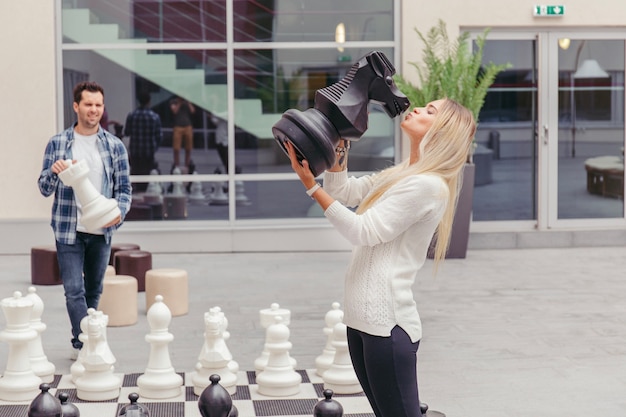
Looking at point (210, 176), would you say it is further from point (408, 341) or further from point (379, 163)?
point (408, 341)

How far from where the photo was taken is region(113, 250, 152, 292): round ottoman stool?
26.7 feet

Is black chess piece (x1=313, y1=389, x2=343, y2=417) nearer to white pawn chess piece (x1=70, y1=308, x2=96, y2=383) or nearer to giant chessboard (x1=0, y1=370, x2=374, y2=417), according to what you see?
giant chessboard (x1=0, y1=370, x2=374, y2=417)

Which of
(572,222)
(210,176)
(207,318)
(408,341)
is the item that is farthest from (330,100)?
(572,222)

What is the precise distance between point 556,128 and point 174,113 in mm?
3760

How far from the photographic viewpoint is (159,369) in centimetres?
485

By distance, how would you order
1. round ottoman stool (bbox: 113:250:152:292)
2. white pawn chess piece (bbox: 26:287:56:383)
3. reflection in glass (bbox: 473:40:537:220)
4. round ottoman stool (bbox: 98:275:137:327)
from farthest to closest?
reflection in glass (bbox: 473:40:537:220)
round ottoman stool (bbox: 113:250:152:292)
round ottoman stool (bbox: 98:275:137:327)
white pawn chess piece (bbox: 26:287:56:383)

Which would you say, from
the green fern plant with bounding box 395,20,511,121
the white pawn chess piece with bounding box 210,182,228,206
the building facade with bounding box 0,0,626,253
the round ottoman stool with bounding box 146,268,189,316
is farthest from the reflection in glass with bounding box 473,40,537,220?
the round ottoman stool with bounding box 146,268,189,316

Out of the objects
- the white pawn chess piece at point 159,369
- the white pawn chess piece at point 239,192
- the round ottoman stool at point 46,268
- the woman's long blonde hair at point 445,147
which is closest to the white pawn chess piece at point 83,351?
the white pawn chess piece at point 159,369

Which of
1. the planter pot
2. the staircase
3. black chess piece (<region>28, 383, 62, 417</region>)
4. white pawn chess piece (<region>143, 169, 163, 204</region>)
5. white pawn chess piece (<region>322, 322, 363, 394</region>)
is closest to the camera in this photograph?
black chess piece (<region>28, 383, 62, 417</region>)

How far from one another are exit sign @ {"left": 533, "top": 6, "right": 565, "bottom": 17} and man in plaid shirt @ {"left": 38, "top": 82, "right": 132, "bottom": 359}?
584 cm

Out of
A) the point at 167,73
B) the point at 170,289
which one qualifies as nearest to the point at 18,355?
the point at 170,289

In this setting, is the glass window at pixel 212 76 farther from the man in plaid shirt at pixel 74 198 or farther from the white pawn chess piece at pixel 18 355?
the white pawn chess piece at pixel 18 355

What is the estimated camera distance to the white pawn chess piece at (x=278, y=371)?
484cm

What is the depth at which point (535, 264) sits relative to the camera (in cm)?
955
